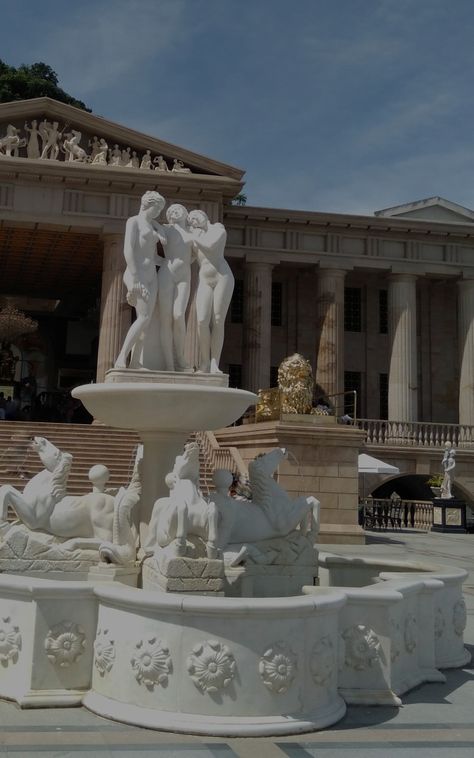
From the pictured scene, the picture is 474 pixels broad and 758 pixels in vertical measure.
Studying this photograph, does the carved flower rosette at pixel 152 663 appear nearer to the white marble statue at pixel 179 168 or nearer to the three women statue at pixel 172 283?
the three women statue at pixel 172 283

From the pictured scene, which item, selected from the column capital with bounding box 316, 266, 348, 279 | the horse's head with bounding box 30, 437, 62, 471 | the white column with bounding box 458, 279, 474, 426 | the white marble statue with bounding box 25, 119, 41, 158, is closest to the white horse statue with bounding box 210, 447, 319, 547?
the horse's head with bounding box 30, 437, 62, 471

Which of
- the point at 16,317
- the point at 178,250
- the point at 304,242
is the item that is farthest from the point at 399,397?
the point at 178,250

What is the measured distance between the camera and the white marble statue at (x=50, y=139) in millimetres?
32312

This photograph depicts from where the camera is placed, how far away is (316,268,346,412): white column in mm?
36562

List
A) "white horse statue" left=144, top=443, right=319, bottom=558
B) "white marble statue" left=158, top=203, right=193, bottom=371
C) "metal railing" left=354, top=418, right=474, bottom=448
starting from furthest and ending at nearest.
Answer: "metal railing" left=354, top=418, right=474, bottom=448 → "white marble statue" left=158, top=203, right=193, bottom=371 → "white horse statue" left=144, top=443, right=319, bottom=558

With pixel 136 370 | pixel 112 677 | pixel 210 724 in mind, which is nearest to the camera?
pixel 210 724

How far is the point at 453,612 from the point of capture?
26.6ft

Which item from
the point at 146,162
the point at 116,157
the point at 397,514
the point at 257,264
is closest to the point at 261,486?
the point at 397,514

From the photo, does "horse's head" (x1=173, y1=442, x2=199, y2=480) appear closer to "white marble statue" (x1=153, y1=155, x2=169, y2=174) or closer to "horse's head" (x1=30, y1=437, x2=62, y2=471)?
"horse's head" (x1=30, y1=437, x2=62, y2=471)

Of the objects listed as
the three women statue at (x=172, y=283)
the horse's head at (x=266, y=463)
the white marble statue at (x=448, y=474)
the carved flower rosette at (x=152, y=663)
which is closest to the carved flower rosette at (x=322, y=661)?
the carved flower rosette at (x=152, y=663)

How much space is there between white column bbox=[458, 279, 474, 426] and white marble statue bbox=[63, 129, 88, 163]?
18534 mm

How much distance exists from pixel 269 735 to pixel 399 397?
32.0 meters

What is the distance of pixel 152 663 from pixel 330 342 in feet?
103

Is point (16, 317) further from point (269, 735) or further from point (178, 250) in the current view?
point (269, 735)
